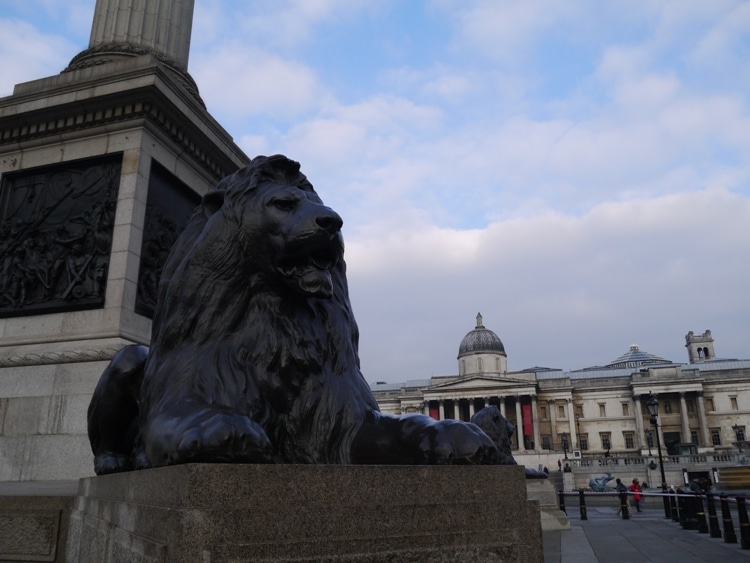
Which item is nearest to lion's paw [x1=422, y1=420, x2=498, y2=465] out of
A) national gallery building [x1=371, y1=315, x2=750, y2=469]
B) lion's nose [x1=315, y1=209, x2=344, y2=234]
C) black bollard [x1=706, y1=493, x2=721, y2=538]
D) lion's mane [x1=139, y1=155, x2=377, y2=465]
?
lion's mane [x1=139, y1=155, x2=377, y2=465]

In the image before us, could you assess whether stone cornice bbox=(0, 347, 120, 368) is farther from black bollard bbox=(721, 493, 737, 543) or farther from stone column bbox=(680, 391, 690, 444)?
stone column bbox=(680, 391, 690, 444)

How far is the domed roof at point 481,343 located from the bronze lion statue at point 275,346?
7760 centimetres

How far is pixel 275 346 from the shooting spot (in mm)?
2201

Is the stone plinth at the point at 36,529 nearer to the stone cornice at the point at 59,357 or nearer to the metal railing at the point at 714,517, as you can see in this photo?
the stone cornice at the point at 59,357

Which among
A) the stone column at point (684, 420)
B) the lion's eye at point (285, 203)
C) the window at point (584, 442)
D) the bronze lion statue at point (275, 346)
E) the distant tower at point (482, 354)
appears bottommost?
the bronze lion statue at point (275, 346)

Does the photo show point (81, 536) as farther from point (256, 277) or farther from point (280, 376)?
point (256, 277)

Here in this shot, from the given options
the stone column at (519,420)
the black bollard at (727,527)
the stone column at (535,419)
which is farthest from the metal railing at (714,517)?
the stone column at (535,419)

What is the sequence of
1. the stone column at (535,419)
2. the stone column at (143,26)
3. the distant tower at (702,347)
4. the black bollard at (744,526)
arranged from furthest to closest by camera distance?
the distant tower at (702,347) → the stone column at (535,419) → the stone column at (143,26) → the black bollard at (744,526)

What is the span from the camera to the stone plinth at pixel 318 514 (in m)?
1.39

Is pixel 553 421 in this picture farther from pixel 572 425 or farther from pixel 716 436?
pixel 716 436

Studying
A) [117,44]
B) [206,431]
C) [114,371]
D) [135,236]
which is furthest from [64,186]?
[206,431]

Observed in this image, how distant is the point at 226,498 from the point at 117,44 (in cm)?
874

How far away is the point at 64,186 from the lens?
23.7ft

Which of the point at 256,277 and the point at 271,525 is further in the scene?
the point at 256,277
